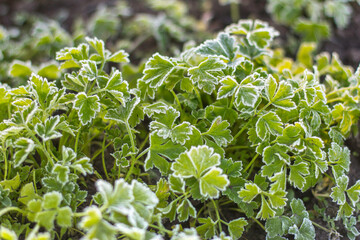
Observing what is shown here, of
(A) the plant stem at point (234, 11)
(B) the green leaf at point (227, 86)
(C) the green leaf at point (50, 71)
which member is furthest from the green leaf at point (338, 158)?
(A) the plant stem at point (234, 11)

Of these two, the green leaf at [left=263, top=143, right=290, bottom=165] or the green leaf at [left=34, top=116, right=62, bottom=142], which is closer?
the green leaf at [left=34, top=116, right=62, bottom=142]

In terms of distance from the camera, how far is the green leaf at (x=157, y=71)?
156 centimetres

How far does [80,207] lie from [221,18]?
1926 mm

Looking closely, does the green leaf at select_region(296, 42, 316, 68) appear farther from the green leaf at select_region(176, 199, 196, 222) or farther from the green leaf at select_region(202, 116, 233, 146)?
the green leaf at select_region(176, 199, 196, 222)

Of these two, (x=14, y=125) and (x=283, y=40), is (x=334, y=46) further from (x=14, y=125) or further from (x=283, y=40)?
(x=14, y=125)

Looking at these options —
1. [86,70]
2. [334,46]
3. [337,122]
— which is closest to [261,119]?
[337,122]

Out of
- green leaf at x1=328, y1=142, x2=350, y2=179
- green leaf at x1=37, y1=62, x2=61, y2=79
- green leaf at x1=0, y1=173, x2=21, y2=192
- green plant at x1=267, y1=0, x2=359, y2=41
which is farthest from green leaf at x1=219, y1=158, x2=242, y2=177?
green plant at x1=267, y1=0, x2=359, y2=41

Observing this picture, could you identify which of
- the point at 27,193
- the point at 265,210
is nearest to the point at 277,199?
the point at 265,210

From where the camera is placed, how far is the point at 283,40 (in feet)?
9.48

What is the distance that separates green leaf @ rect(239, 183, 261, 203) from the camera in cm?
143

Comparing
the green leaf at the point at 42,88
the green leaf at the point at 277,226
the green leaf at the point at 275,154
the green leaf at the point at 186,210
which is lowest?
the green leaf at the point at 277,226

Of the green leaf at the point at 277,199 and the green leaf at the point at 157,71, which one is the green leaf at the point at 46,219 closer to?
the green leaf at the point at 157,71

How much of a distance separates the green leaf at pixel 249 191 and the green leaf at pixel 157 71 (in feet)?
1.74

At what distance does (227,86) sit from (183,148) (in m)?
0.29
